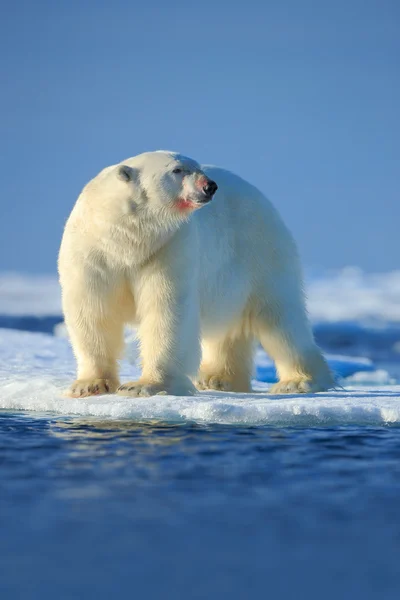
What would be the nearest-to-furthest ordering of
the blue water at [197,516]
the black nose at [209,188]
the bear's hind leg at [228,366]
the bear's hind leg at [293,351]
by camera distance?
the blue water at [197,516], the black nose at [209,188], the bear's hind leg at [293,351], the bear's hind leg at [228,366]

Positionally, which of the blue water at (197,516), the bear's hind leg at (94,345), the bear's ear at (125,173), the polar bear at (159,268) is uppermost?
the bear's ear at (125,173)

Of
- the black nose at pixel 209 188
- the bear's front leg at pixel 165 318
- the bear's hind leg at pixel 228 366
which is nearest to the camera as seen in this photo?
the black nose at pixel 209 188

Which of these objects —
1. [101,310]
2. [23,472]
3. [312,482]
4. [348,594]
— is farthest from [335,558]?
[101,310]

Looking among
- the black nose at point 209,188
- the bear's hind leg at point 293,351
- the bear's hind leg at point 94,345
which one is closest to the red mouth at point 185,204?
the black nose at point 209,188

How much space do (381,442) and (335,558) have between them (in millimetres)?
1980

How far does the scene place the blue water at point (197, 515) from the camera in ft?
7.50

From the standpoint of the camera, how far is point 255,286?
274 inches

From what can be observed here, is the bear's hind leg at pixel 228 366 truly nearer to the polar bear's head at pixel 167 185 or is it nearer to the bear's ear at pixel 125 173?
the polar bear's head at pixel 167 185

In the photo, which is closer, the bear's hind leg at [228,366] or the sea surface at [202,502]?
the sea surface at [202,502]

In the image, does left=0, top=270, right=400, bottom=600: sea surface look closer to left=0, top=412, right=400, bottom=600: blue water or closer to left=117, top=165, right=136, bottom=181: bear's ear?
left=0, top=412, right=400, bottom=600: blue water

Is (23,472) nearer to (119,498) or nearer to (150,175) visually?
(119,498)

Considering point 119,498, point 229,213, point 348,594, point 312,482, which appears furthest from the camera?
point 229,213

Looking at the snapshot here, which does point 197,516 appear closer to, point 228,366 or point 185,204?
point 185,204

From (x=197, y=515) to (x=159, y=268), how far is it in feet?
9.72
